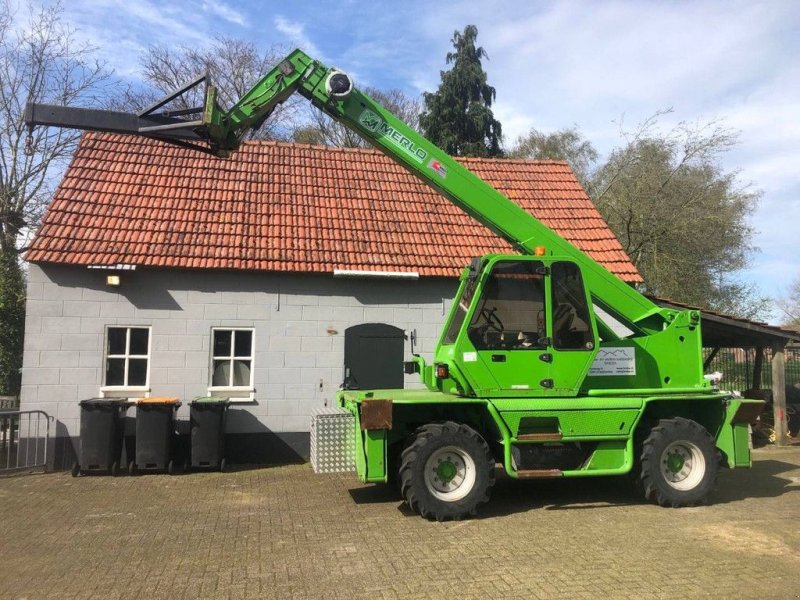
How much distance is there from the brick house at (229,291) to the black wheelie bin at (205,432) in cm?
67

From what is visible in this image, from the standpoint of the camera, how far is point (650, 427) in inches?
283

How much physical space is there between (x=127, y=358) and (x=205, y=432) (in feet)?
6.11

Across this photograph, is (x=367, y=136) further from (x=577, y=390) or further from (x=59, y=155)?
(x=59, y=155)

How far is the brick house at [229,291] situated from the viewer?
9.59 metres

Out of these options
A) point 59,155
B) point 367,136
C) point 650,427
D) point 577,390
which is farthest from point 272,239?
point 59,155

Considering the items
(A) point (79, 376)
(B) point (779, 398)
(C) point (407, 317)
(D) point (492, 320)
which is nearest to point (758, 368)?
(B) point (779, 398)

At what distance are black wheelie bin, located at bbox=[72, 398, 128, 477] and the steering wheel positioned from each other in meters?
5.55

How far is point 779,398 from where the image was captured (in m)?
11.5

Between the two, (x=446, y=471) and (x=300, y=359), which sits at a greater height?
(x=300, y=359)

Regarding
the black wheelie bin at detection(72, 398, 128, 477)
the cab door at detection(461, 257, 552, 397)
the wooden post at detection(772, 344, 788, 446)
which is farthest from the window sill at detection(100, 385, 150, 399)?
the wooden post at detection(772, 344, 788, 446)

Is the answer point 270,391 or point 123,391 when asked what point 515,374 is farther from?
point 123,391

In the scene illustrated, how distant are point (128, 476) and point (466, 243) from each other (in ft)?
22.0

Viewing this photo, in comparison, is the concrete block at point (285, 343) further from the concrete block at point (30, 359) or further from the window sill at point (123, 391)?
the concrete block at point (30, 359)

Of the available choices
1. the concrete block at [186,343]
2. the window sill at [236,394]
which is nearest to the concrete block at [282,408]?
the window sill at [236,394]
